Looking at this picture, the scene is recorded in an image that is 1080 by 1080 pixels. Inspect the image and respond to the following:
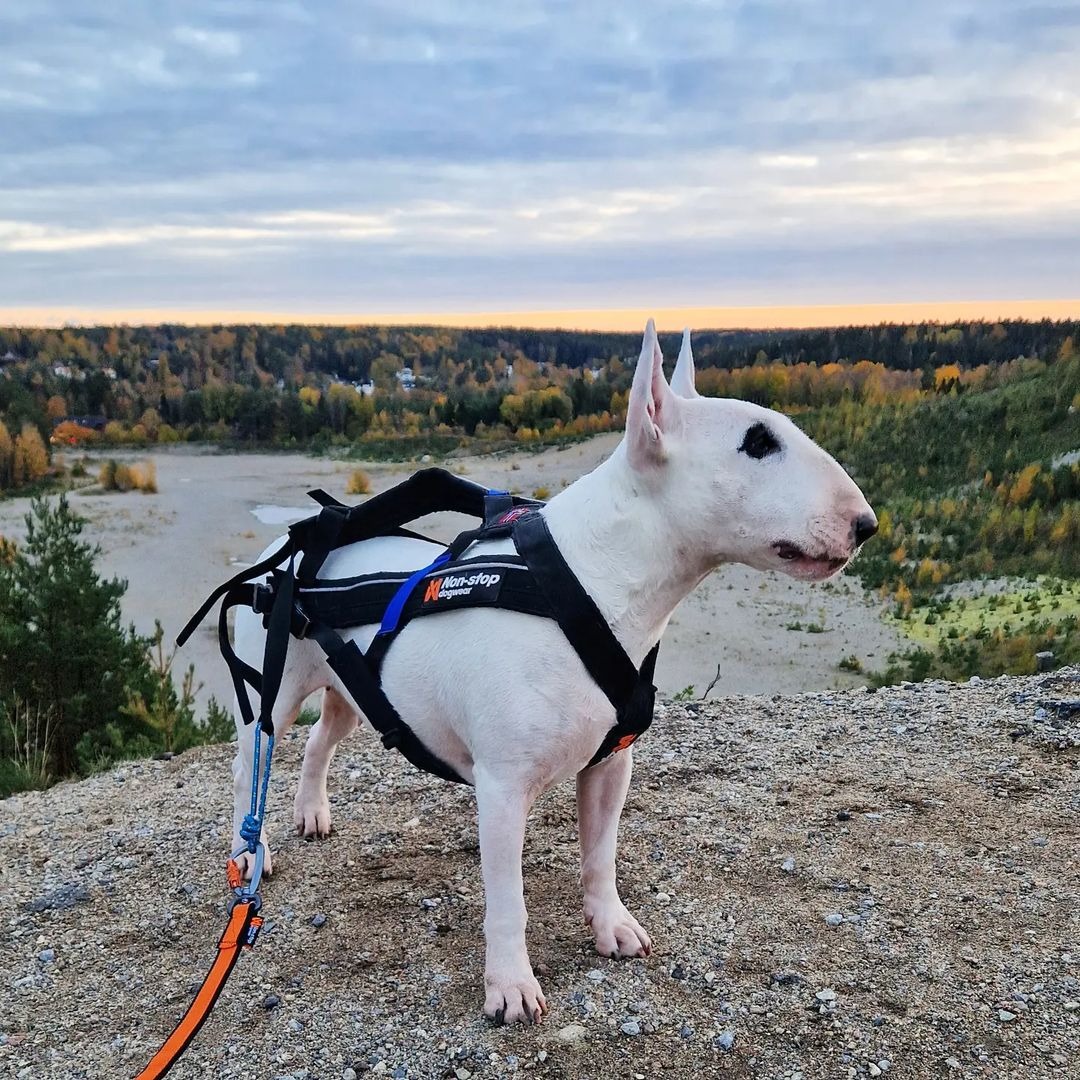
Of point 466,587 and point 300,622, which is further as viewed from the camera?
point 300,622

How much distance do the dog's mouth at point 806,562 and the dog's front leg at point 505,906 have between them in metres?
1.18

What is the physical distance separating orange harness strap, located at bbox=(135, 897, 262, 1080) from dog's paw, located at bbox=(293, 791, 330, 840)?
1.84 m

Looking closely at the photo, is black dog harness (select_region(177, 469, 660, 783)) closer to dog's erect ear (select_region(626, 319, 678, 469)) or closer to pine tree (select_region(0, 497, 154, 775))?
dog's erect ear (select_region(626, 319, 678, 469))

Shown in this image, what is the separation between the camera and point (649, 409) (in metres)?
2.84

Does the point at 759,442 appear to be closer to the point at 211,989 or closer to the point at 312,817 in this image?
A: the point at 211,989

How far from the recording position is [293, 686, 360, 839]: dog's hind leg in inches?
189

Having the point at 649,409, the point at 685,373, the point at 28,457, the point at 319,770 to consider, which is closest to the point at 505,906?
the point at 649,409

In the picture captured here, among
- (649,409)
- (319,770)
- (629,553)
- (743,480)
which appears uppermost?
(649,409)

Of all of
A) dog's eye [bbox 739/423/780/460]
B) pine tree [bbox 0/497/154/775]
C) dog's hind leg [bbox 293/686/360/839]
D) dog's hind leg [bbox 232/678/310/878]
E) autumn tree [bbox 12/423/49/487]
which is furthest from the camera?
autumn tree [bbox 12/423/49/487]

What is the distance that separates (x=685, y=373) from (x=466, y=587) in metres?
1.11

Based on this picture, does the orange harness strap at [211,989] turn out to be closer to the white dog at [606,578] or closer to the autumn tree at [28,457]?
the white dog at [606,578]

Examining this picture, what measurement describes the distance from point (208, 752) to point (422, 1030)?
4.21 m

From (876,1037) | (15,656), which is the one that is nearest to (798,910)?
(876,1037)

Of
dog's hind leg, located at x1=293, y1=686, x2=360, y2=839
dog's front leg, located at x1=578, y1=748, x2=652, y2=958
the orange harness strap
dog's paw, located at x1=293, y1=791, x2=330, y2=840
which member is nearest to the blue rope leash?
the orange harness strap
